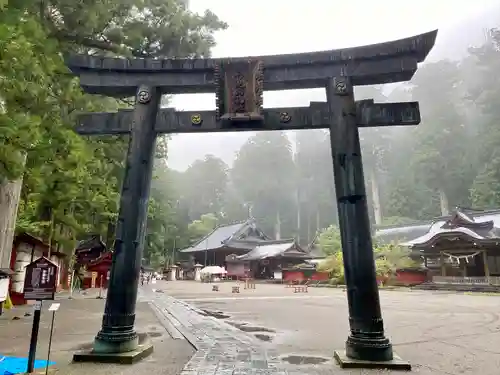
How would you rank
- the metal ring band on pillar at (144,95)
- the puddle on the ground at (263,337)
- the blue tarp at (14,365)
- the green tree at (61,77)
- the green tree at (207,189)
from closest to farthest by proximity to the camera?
the blue tarp at (14,365) < the green tree at (61,77) < the metal ring band on pillar at (144,95) < the puddle on the ground at (263,337) < the green tree at (207,189)

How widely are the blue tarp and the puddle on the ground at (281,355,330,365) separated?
334 cm

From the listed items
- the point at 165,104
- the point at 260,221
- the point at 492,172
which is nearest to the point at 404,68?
the point at 165,104

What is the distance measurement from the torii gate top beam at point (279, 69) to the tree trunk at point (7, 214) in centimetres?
419

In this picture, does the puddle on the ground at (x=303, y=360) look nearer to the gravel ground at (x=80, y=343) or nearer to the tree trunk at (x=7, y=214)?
the gravel ground at (x=80, y=343)

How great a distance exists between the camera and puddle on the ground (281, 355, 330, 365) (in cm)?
543

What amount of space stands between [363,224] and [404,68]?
2.62 m

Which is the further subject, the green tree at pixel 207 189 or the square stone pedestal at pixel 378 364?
the green tree at pixel 207 189

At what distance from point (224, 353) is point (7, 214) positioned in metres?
6.53

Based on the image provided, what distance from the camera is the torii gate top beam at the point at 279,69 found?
6.03 meters

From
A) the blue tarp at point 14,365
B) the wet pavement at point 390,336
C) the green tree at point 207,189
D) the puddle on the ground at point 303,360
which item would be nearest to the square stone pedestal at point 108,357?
the blue tarp at point 14,365

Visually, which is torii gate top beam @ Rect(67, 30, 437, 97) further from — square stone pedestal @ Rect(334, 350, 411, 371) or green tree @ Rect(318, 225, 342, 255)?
green tree @ Rect(318, 225, 342, 255)

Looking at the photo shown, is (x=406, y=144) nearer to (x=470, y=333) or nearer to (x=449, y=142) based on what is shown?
(x=449, y=142)

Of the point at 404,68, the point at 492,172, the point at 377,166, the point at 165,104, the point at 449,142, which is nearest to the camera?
the point at 404,68

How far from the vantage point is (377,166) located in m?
69.3
